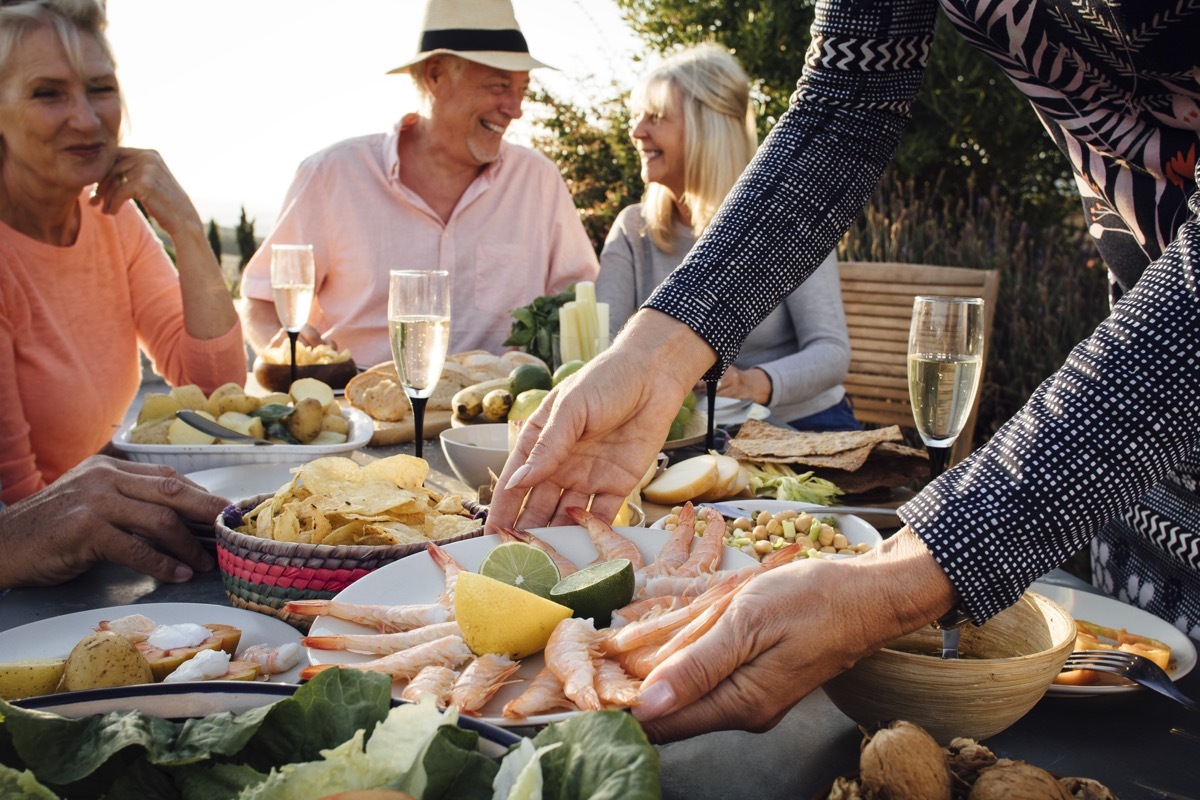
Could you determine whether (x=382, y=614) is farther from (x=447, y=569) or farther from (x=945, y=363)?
(x=945, y=363)

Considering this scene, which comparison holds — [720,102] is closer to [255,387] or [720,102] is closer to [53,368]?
[255,387]

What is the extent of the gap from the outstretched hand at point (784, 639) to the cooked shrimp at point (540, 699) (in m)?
0.09

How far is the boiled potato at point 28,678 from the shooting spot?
3.36ft

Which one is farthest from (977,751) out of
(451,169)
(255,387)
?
(451,169)

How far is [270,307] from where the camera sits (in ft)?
14.9

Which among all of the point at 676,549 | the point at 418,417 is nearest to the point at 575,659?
the point at 676,549

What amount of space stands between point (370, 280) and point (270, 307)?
19.1 inches

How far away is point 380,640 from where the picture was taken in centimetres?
106

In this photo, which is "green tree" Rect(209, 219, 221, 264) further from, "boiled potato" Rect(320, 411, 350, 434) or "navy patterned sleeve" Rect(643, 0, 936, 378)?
"navy patterned sleeve" Rect(643, 0, 936, 378)

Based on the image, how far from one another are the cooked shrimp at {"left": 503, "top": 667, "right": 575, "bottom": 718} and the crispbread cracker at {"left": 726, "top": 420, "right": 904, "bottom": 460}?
124cm

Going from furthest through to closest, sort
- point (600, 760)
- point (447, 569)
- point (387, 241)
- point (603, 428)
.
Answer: point (387, 241), point (603, 428), point (447, 569), point (600, 760)

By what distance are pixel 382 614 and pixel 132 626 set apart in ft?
1.15

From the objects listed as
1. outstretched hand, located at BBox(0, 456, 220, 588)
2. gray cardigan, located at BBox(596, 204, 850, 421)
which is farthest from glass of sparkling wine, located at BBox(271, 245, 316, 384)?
outstretched hand, located at BBox(0, 456, 220, 588)

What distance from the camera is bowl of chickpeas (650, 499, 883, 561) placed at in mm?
1501
